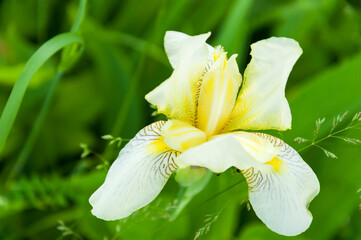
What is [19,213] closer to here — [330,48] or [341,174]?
[341,174]

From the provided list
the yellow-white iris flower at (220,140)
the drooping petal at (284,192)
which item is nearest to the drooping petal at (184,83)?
the yellow-white iris flower at (220,140)

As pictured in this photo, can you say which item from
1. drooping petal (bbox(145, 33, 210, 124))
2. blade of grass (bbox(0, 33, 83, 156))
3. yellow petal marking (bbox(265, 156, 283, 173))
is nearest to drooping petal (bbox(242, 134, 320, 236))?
yellow petal marking (bbox(265, 156, 283, 173))

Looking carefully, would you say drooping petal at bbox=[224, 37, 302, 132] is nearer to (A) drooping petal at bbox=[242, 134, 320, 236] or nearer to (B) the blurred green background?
(A) drooping petal at bbox=[242, 134, 320, 236]

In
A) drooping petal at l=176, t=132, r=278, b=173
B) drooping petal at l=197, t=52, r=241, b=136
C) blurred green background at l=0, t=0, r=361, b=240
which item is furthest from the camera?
blurred green background at l=0, t=0, r=361, b=240

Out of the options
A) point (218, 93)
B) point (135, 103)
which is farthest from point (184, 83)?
point (135, 103)

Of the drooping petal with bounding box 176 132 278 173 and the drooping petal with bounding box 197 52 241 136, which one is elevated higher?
the drooping petal with bounding box 197 52 241 136

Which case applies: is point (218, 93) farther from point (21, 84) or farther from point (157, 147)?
point (21, 84)

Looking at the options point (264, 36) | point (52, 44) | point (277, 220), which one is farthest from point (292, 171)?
point (264, 36)

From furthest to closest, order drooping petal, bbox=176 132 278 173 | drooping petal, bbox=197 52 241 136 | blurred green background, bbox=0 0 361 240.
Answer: blurred green background, bbox=0 0 361 240 → drooping petal, bbox=197 52 241 136 → drooping petal, bbox=176 132 278 173
